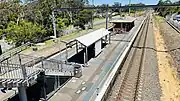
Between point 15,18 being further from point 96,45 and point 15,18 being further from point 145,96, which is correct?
point 145,96

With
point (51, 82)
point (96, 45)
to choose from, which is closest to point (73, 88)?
point (51, 82)

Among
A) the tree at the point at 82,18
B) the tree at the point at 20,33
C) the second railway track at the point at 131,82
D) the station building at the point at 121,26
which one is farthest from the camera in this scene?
the tree at the point at 82,18

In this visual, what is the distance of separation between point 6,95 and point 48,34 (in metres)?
25.0

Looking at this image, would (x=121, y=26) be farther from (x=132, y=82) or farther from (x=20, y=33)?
(x=132, y=82)

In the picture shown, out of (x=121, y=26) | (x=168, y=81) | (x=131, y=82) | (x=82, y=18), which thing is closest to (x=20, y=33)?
(x=131, y=82)

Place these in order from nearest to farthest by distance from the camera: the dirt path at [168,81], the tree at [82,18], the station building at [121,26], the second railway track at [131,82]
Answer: the second railway track at [131,82]
the dirt path at [168,81]
the station building at [121,26]
the tree at [82,18]

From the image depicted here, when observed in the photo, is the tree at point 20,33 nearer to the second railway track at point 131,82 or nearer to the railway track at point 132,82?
the second railway track at point 131,82

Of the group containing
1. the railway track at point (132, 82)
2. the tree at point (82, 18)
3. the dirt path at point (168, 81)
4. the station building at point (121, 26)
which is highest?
the tree at point (82, 18)

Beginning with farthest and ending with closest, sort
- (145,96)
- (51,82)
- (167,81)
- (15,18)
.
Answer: (15,18), (167,81), (51,82), (145,96)

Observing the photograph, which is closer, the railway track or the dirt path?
the railway track

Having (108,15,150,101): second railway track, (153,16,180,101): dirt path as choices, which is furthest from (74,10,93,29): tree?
(153,16,180,101): dirt path

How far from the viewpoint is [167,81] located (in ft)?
59.1

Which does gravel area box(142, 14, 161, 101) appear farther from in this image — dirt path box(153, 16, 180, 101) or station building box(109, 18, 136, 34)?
station building box(109, 18, 136, 34)

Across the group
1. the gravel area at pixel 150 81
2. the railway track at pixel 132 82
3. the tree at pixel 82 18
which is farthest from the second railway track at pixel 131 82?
the tree at pixel 82 18
